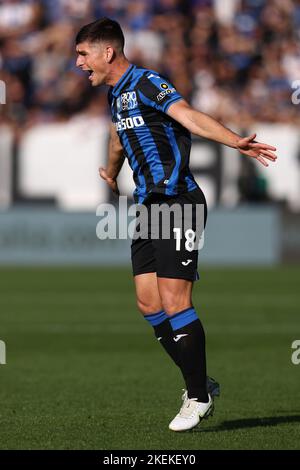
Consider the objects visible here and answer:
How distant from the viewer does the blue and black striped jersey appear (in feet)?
18.9

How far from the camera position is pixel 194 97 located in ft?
73.6

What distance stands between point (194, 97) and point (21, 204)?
4262 mm

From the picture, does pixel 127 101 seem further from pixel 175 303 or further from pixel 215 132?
pixel 175 303

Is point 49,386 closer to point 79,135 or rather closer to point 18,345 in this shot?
point 18,345

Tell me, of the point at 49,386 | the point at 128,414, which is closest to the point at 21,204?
the point at 49,386

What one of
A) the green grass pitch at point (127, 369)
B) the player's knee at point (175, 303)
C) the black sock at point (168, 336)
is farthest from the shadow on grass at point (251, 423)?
the player's knee at point (175, 303)

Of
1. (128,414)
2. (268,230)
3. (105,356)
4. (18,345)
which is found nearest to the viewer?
(128,414)

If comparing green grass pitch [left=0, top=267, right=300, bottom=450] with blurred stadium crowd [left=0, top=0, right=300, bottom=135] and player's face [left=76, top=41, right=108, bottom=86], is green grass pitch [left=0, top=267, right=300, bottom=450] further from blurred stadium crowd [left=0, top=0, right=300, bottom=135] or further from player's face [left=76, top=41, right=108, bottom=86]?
blurred stadium crowd [left=0, top=0, right=300, bottom=135]

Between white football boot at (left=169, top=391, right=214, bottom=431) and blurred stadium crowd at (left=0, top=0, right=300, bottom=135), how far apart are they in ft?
54.3

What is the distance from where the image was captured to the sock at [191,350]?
18.7 ft

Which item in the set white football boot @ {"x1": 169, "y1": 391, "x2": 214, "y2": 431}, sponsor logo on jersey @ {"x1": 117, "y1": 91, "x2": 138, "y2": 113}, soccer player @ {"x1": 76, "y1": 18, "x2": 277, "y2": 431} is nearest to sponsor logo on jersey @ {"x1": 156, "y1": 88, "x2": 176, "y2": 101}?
soccer player @ {"x1": 76, "y1": 18, "x2": 277, "y2": 431}

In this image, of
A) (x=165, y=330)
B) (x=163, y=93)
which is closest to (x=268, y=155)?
(x=163, y=93)

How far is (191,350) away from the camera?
5695mm

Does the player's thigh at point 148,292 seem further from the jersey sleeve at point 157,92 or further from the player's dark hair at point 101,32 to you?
the player's dark hair at point 101,32
